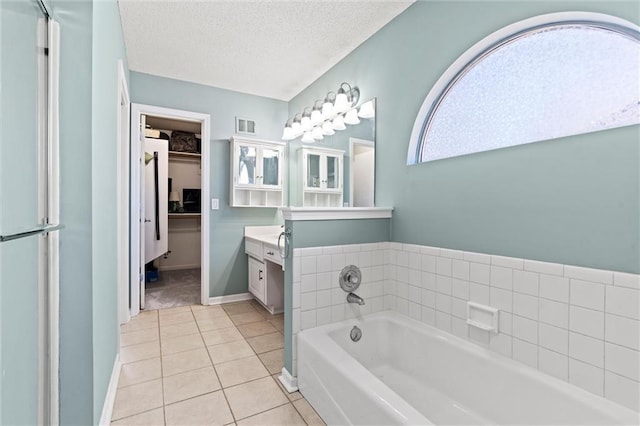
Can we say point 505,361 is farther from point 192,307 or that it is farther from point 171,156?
point 171,156

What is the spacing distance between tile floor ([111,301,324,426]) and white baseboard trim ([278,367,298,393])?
0.03 meters

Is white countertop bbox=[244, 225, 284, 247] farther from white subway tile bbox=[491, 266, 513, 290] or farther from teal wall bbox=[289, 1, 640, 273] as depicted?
white subway tile bbox=[491, 266, 513, 290]

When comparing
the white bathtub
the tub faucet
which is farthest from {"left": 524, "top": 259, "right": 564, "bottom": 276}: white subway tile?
the tub faucet

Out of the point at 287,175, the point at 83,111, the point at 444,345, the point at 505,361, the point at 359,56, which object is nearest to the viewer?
the point at 83,111

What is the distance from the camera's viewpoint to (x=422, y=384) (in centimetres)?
173

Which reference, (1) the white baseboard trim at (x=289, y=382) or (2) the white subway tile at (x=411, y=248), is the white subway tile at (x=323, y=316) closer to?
(1) the white baseboard trim at (x=289, y=382)

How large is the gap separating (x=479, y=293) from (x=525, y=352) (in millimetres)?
319

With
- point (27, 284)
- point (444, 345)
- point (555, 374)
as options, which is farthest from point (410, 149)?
point (27, 284)

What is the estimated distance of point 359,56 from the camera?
8.37 feet

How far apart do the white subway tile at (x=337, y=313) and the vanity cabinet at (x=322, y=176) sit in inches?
39.5

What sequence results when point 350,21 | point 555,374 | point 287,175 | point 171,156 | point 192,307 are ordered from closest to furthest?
point 555,374, point 350,21, point 192,307, point 287,175, point 171,156

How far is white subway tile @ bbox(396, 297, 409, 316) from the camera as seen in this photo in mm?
2041

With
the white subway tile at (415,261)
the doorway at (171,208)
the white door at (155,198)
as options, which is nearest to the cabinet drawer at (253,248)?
the doorway at (171,208)

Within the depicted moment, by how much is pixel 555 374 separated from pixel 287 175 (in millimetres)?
3034
